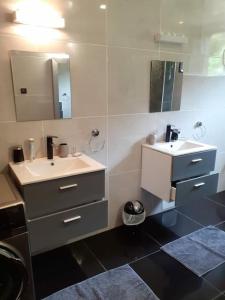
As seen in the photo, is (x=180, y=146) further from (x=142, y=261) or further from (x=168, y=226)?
(x=142, y=261)

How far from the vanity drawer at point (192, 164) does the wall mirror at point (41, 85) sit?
1.00m

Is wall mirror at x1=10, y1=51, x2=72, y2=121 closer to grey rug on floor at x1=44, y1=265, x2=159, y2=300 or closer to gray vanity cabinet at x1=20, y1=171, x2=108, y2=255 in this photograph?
gray vanity cabinet at x1=20, y1=171, x2=108, y2=255

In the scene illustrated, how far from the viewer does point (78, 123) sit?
199cm

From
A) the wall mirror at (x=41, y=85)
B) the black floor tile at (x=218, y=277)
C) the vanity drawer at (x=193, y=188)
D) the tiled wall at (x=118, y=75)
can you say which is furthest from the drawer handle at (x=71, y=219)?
the black floor tile at (x=218, y=277)

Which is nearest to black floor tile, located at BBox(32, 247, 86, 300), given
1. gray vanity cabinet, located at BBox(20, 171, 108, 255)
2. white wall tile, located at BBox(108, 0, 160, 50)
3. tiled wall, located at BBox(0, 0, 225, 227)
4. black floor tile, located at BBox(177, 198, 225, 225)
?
gray vanity cabinet, located at BBox(20, 171, 108, 255)

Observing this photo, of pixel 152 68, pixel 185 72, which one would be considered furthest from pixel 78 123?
pixel 185 72

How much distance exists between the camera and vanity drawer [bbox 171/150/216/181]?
203 cm

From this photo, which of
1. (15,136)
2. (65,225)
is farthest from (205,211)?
(15,136)

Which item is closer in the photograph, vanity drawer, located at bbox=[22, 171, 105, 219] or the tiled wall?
vanity drawer, located at bbox=[22, 171, 105, 219]

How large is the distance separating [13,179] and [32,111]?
19.9 inches

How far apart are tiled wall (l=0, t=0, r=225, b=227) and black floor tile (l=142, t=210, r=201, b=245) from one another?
0.47 ft

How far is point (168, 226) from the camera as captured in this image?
246 centimetres

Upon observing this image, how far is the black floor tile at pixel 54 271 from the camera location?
1712mm

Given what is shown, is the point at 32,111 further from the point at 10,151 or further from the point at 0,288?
the point at 0,288
